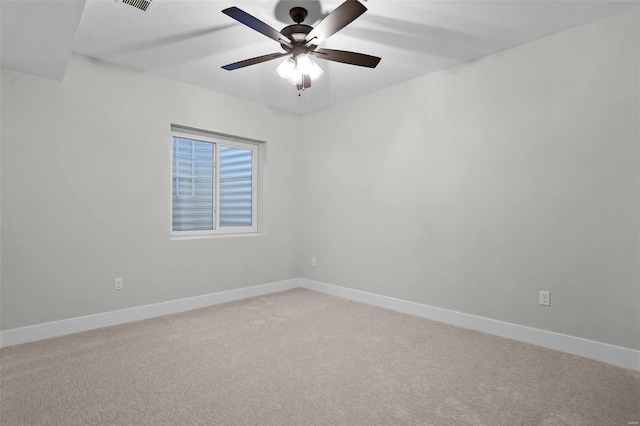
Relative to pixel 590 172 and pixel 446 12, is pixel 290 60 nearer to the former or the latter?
pixel 446 12

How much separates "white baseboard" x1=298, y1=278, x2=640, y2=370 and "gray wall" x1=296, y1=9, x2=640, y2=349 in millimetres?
55

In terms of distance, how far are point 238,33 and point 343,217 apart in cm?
243

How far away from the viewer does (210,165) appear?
4.27m

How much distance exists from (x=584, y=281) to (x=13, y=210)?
4538 mm

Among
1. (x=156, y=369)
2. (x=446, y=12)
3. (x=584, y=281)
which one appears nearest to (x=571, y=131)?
(x=584, y=281)

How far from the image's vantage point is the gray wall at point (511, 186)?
251cm

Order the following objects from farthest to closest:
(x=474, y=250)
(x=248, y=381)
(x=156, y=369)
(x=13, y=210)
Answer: (x=474, y=250), (x=13, y=210), (x=156, y=369), (x=248, y=381)

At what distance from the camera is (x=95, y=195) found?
321 centimetres

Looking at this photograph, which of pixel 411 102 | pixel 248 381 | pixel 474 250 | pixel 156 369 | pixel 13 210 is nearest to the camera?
pixel 248 381

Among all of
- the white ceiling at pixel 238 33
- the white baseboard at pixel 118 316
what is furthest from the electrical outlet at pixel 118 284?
the white ceiling at pixel 238 33

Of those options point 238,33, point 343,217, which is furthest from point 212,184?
point 238,33

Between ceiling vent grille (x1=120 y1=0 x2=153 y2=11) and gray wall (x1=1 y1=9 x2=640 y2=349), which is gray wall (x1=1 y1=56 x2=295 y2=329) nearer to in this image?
gray wall (x1=1 y1=9 x2=640 y2=349)

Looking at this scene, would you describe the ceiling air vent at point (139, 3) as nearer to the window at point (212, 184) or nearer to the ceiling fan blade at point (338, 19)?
the ceiling fan blade at point (338, 19)

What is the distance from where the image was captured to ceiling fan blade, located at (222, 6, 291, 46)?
6.19ft
